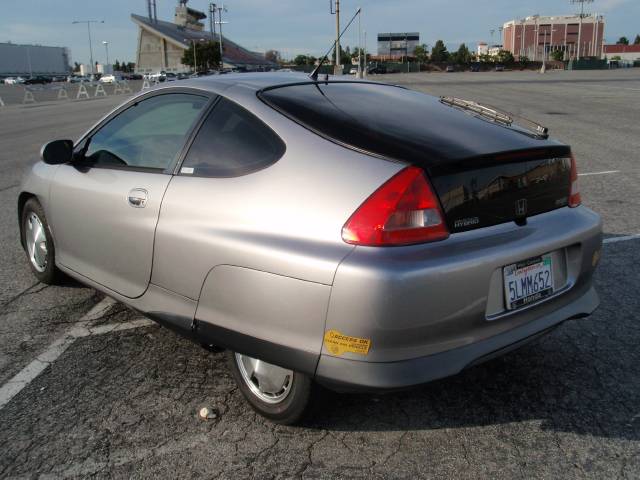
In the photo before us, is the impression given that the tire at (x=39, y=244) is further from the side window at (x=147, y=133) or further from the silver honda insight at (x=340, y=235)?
the silver honda insight at (x=340, y=235)

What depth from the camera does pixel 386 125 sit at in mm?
2688

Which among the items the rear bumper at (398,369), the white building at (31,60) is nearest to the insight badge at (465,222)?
the rear bumper at (398,369)

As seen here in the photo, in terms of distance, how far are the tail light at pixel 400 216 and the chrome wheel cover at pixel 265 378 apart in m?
0.72

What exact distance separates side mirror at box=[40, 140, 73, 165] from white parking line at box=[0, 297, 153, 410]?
3.24 feet

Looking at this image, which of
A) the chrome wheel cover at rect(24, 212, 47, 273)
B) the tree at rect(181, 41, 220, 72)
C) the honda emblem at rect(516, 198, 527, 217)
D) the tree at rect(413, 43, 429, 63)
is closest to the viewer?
the honda emblem at rect(516, 198, 527, 217)

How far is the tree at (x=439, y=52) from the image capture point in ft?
463

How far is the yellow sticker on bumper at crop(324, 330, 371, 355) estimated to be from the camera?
2256 mm

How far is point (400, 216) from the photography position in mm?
2312

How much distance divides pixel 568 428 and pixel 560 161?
1.22 meters

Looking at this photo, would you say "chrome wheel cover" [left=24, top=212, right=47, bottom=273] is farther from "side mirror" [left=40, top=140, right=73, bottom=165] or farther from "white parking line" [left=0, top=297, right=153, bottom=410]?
"side mirror" [left=40, top=140, right=73, bottom=165]

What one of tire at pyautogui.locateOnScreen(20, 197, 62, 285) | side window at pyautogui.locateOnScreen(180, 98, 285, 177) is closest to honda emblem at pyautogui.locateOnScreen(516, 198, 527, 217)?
side window at pyautogui.locateOnScreen(180, 98, 285, 177)

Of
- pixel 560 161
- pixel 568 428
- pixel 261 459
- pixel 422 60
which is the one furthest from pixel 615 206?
pixel 422 60

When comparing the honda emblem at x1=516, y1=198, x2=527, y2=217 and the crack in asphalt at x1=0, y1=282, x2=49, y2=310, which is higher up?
the honda emblem at x1=516, y1=198, x2=527, y2=217

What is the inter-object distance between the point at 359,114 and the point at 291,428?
1428 millimetres
